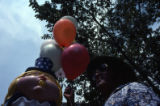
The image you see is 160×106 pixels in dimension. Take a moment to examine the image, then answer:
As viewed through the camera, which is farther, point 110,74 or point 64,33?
point 64,33

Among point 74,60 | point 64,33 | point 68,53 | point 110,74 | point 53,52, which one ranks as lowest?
point 110,74

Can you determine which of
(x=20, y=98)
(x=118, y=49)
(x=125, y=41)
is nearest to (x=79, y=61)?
(x=20, y=98)

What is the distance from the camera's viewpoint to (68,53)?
3023 millimetres

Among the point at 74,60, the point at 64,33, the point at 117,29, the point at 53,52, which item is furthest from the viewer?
the point at 117,29

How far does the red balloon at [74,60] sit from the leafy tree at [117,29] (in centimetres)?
519

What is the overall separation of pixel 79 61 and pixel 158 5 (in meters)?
6.93

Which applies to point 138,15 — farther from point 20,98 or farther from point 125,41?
point 20,98

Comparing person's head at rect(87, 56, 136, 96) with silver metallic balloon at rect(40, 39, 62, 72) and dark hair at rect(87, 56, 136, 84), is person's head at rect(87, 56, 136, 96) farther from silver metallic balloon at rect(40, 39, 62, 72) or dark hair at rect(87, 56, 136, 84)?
silver metallic balloon at rect(40, 39, 62, 72)

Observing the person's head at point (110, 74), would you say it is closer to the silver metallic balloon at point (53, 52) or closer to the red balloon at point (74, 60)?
the red balloon at point (74, 60)

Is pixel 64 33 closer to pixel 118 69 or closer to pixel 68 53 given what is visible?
pixel 68 53

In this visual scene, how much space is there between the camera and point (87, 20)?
9414mm

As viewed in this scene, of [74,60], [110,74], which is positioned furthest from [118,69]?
[74,60]

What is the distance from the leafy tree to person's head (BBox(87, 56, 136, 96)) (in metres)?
6.03

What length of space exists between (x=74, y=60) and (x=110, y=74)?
111 centimetres
